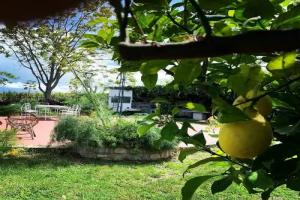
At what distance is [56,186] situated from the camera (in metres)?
5.95

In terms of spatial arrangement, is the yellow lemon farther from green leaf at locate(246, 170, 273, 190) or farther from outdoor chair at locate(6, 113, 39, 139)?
outdoor chair at locate(6, 113, 39, 139)

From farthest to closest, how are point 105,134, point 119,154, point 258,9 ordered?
point 105,134 < point 119,154 < point 258,9

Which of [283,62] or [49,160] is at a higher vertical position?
[283,62]

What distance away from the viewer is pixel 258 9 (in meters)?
0.62

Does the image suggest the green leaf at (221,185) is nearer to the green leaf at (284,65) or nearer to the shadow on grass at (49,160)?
the green leaf at (284,65)

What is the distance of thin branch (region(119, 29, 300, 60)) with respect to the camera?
0.30 m

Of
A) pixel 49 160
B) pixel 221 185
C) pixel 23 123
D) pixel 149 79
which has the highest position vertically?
pixel 149 79

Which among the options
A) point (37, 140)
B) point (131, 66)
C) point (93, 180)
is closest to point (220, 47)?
point (131, 66)

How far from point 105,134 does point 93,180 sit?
202cm

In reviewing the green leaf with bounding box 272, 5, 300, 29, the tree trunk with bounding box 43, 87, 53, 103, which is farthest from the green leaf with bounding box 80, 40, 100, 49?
the tree trunk with bounding box 43, 87, 53, 103

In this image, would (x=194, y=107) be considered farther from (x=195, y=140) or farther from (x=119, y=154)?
(x=119, y=154)

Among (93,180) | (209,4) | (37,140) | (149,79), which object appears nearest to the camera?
(209,4)

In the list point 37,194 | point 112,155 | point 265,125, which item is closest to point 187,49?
point 265,125

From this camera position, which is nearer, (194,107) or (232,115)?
(232,115)
